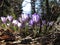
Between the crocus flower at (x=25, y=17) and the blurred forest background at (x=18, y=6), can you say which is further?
the blurred forest background at (x=18, y=6)

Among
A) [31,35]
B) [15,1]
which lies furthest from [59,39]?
[15,1]

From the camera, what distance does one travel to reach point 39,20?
1.42m

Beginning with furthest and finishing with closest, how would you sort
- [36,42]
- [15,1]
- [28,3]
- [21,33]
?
[15,1], [28,3], [21,33], [36,42]

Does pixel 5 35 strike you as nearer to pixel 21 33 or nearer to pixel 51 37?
pixel 21 33

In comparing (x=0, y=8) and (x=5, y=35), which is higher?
(x=0, y=8)

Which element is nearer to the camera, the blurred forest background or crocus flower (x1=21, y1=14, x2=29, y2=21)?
crocus flower (x1=21, y1=14, x2=29, y2=21)

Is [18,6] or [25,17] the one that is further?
[18,6]

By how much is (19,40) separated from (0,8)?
1.75m

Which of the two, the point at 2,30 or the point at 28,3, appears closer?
the point at 2,30

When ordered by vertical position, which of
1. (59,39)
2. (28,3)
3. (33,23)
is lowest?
(59,39)

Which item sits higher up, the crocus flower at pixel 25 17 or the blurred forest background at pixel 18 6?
the blurred forest background at pixel 18 6

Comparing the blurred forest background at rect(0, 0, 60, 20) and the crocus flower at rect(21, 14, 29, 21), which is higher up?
the blurred forest background at rect(0, 0, 60, 20)

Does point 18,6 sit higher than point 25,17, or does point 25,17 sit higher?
point 18,6

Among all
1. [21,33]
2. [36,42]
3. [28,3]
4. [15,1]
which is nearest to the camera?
[36,42]
